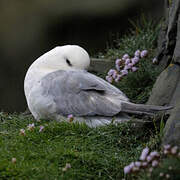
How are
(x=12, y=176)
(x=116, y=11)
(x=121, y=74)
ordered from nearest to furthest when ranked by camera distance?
1. (x=12, y=176)
2. (x=121, y=74)
3. (x=116, y=11)

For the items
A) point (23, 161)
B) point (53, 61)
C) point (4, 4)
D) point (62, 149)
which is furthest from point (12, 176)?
point (4, 4)

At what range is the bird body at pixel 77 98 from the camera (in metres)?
4.30

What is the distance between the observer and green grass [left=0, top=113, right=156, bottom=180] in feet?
10.7

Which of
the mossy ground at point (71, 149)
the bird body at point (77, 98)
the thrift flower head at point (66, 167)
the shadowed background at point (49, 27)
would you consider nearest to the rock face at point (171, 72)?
the bird body at point (77, 98)

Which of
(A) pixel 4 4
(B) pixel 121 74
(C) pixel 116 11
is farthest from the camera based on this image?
(A) pixel 4 4

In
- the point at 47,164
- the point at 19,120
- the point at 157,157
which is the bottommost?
the point at 19,120

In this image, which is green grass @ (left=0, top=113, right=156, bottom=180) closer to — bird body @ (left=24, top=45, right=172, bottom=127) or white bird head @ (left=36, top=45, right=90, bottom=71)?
bird body @ (left=24, top=45, right=172, bottom=127)

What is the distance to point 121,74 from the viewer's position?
556 centimetres

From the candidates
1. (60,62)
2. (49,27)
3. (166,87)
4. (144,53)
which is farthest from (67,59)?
(49,27)

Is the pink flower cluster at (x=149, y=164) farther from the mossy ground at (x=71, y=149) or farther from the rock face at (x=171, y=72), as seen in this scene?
the rock face at (x=171, y=72)

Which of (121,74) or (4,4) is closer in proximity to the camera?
(121,74)

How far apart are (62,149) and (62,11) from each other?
16.9 ft

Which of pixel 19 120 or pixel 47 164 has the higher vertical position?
pixel 47 164

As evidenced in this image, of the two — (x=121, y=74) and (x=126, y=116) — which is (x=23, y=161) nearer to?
(x=126, y=116)
